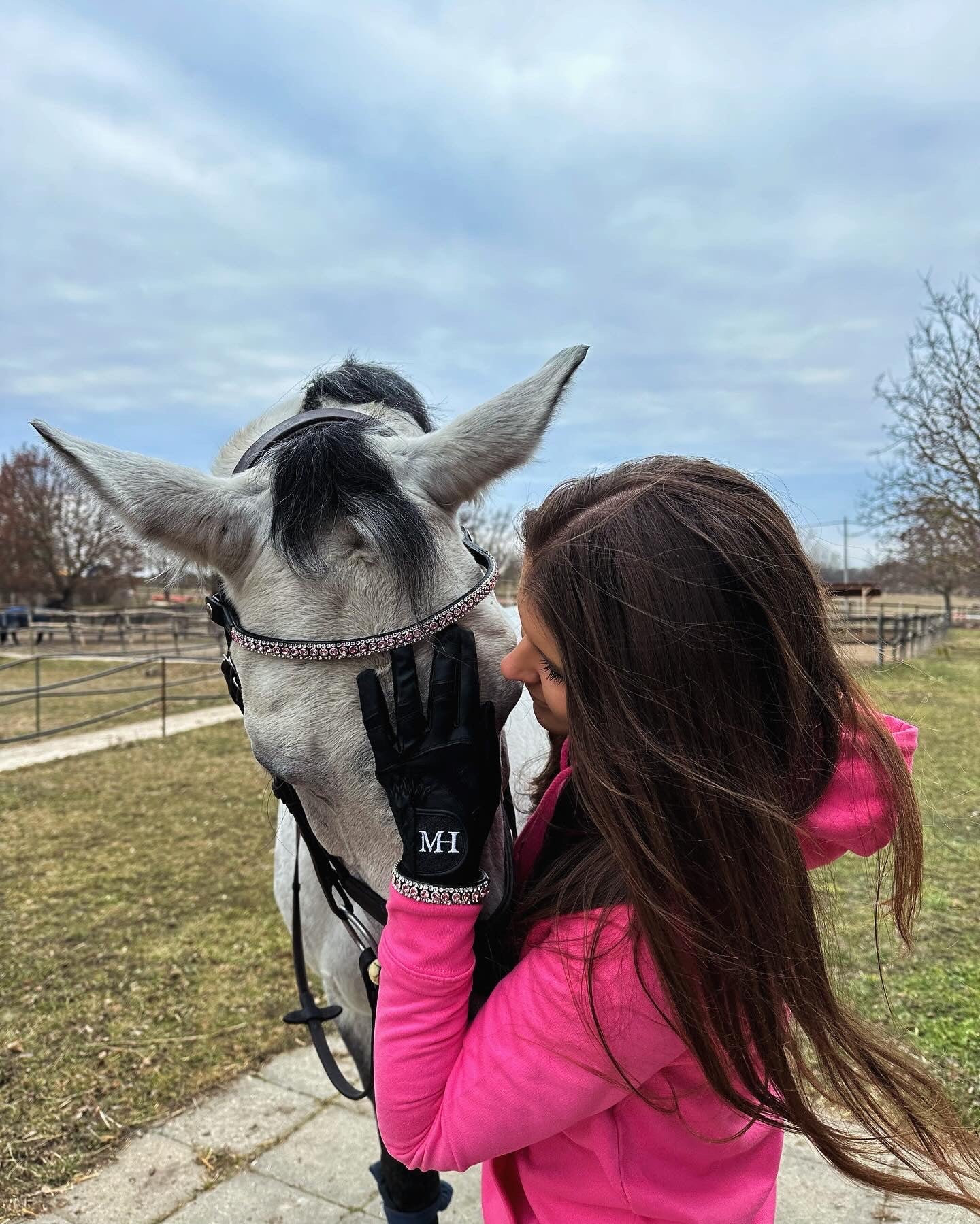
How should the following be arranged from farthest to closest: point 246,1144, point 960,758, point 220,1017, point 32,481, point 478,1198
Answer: point 32,481, point 960,758, point 220,1017, point 246,1144, point 478,1198

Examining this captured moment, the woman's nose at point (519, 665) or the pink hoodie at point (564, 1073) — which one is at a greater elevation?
the woman's nose at point (519, 665)

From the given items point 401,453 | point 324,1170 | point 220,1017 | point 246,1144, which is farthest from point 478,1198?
point 401,453

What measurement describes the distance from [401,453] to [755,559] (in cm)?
68

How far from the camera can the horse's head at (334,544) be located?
1.27 metres

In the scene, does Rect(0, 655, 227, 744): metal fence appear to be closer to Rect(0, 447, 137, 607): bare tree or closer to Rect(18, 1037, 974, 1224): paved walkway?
Rect(18, 1037, 974, 1224): paved walkway

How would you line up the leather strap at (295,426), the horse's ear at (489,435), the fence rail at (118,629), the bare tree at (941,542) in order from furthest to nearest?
the fence rail at (118,629), the bare tree at (941,542), the leather strap at (295,426), the horse's ear at (489,435)

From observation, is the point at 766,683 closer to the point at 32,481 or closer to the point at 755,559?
the point at 755,559

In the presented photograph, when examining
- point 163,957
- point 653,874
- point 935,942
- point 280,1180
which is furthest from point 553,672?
point 935,942

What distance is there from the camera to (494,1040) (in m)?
1.06

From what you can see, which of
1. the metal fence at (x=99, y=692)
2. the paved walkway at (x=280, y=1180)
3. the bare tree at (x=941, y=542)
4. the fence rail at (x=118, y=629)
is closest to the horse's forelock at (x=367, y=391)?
the paved walkway at (x=280, y=1180)

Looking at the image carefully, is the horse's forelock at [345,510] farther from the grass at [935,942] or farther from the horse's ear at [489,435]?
the grass at [935,942]

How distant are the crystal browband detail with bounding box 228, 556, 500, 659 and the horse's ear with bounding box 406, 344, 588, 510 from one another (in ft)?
0.73

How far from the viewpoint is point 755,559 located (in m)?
1.04

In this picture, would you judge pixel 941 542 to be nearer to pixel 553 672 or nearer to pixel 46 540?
pixel 553 672
